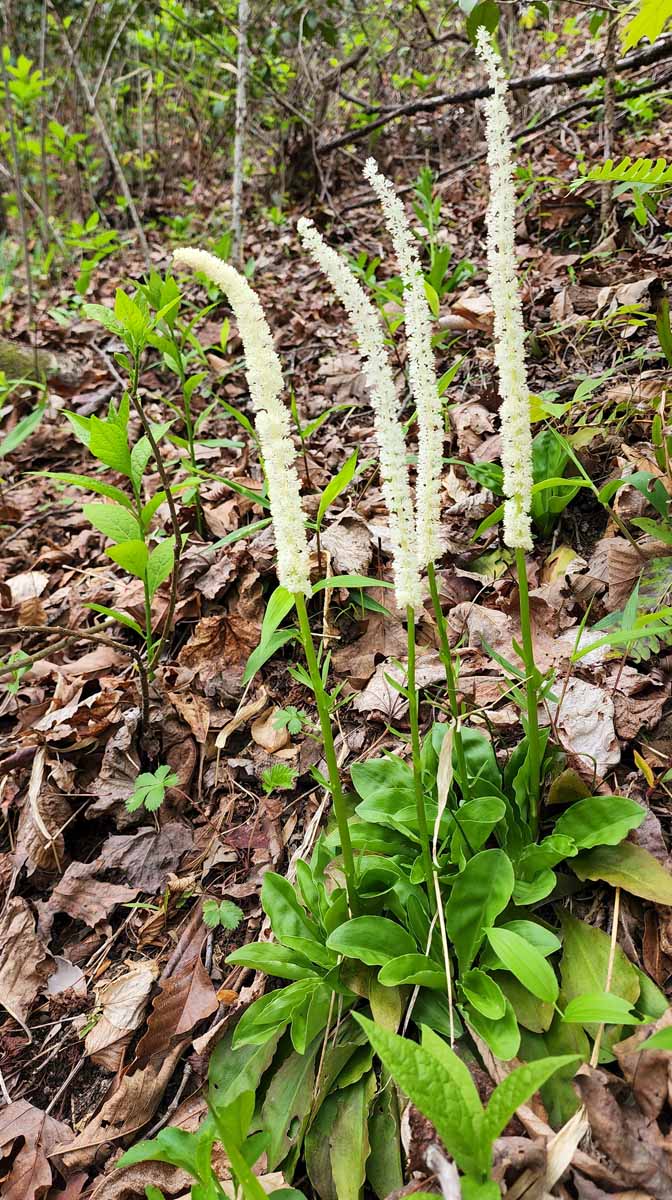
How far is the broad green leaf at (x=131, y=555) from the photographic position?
7.81ft

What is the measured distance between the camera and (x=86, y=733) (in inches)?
111

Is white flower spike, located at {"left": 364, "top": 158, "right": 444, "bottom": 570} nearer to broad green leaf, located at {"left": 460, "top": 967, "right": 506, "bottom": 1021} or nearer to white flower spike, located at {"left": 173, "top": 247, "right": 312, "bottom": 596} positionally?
white flower spike, located at {"left": 173, "top": 247, "right": 312, "bottom": 596}

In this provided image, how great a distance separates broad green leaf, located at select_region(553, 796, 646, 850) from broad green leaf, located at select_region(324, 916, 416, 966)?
49 cm

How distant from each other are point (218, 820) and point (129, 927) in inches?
A: 16.9

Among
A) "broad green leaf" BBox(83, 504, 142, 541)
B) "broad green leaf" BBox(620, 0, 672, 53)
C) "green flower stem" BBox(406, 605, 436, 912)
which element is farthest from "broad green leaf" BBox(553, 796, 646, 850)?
"broad green leaf" BBox(620, 0, 672, 53)

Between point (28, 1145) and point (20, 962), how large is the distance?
20.9 inches

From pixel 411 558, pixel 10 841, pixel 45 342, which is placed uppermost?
pixel 45 342

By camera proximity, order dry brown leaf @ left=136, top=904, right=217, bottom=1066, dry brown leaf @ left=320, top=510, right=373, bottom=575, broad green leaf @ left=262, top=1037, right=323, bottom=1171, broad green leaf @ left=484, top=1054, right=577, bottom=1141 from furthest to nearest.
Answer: dry brown leaf @ left=320, top=510, right=373, bottom=575 → dry brown leaf @ left=136, top=904, right=217, bottom=1066 → broad green leaf @ left=262, top=1037, right=323, bottom=1171 → broad green leaf @ left=484, top=1054, right=577, bottom=1141

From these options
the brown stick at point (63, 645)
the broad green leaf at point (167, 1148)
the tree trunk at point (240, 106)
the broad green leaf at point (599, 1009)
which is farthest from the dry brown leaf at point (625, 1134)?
the tree trunk at point (240, 106)

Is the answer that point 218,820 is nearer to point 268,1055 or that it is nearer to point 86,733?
point 86,733

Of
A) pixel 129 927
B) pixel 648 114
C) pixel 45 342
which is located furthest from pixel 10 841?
pixel 648 114

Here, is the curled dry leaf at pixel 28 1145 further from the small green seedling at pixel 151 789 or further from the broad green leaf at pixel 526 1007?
the broad green leaf at pixel 526 1007

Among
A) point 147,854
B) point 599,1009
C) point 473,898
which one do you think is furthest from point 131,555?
point 599,1009

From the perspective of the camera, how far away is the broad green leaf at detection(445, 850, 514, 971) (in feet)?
5.88
